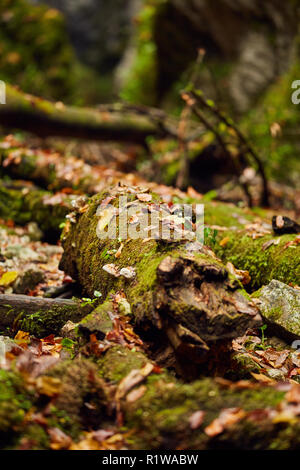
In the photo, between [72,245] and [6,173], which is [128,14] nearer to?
[6,173]

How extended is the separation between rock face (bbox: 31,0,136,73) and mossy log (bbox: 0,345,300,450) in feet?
49.2

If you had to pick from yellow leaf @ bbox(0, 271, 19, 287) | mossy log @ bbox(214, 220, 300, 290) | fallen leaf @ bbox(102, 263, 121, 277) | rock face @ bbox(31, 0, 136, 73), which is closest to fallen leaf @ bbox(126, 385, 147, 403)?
fallen leaf @ bbox(102, 263, 121, 277)

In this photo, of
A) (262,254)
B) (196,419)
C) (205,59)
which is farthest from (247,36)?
(196,419)

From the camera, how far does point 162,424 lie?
177 centimetres

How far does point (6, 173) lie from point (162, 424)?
527cm

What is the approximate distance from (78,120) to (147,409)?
6160 mm

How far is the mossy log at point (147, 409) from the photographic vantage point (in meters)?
1.72

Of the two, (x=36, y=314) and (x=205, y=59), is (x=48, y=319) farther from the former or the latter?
(x=205, y=59)

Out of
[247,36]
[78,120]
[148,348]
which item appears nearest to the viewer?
[148,348]

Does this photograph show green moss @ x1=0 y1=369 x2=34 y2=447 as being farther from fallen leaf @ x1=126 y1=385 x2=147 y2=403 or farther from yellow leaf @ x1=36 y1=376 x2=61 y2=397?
fallen leaf @ x1=126 y1=385 x2=147 y2=403

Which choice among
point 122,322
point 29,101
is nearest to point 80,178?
point 29,101

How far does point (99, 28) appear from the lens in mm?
14883

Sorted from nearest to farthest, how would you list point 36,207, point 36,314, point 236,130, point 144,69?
point 36,314 → point 36,207 → point 236,130 → point 144,69

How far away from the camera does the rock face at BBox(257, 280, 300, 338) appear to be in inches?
117
